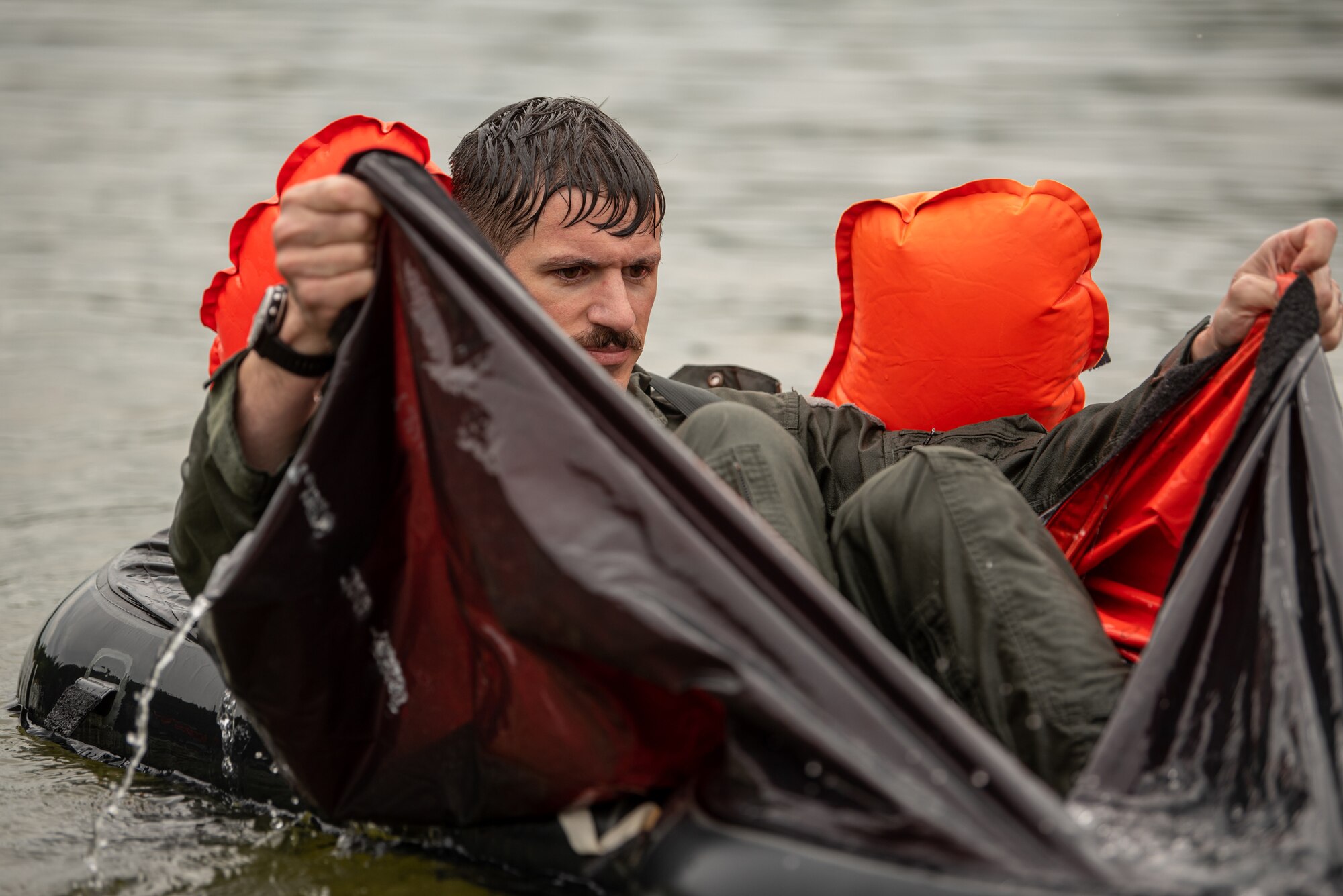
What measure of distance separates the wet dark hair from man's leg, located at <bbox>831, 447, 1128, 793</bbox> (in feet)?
2.65

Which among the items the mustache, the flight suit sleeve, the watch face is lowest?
the flight suit sleeve

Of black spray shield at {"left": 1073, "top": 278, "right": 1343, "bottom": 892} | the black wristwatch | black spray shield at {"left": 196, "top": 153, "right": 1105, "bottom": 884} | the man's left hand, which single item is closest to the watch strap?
the black wristwatch

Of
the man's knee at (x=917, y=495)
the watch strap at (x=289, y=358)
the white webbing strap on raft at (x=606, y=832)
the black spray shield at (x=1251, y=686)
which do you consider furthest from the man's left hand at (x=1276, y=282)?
the watch strap at (x=289, y=358)

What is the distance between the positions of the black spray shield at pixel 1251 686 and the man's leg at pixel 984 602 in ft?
0.36

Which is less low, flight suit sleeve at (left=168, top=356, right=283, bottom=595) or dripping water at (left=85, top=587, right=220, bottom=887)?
flight suit sleeve at (left=168, top=356, right=283, bottom=595)

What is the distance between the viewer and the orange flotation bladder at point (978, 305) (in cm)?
283

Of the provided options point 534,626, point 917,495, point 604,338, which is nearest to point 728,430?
point 917,495

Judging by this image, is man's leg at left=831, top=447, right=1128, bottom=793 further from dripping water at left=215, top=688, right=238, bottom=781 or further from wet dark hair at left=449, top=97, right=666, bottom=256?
dripping water at left=215, top=688, right=238, bottom=781

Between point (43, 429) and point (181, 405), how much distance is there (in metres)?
0.47

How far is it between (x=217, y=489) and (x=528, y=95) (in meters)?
9.04

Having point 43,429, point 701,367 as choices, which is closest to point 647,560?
point 701,367

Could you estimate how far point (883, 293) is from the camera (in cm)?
292

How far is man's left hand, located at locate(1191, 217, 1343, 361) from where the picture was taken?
205 cm

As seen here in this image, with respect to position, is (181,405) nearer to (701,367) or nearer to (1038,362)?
(701,367)
